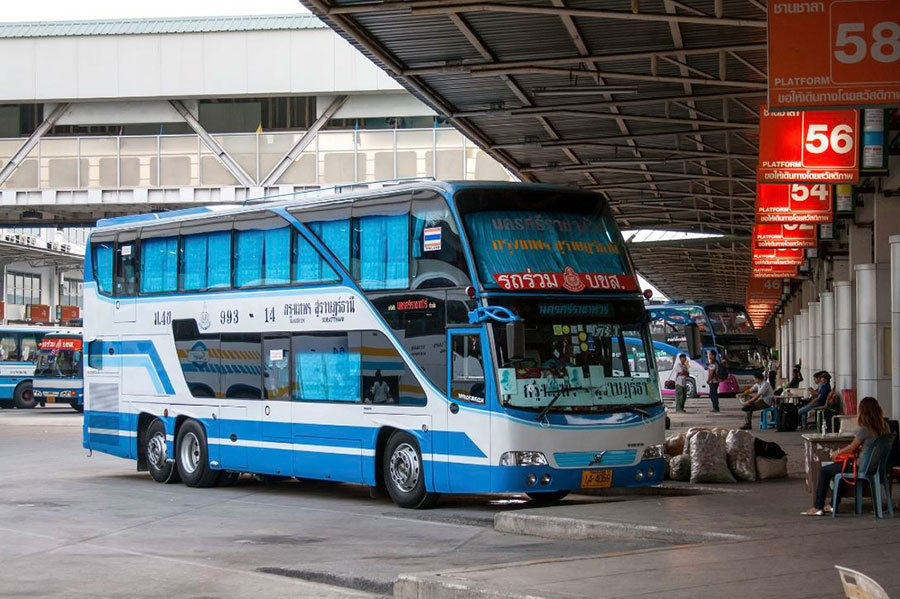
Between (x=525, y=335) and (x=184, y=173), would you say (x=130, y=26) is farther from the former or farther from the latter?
(x=525, y=335)

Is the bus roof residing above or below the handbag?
above

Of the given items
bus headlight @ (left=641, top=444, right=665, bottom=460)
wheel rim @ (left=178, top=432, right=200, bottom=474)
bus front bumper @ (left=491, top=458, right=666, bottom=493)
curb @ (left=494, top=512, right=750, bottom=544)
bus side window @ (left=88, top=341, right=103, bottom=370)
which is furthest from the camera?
bus side window @ (left=88, top=341, right=103, bottom=370)

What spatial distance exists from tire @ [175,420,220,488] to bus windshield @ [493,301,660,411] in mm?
6181

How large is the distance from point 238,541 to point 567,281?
4.86m

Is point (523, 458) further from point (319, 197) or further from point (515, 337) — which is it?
point (319, 197)

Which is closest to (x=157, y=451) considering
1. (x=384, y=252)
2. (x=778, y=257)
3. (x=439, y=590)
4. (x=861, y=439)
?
(x=384, y=252)

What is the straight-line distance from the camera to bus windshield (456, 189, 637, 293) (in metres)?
15.2

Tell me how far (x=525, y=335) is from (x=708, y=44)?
8.90 metres

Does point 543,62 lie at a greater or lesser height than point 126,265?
greater

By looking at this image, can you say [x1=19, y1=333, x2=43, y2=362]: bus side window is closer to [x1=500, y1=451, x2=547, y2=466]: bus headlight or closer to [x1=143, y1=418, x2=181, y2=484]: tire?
[x1=143, y1=418, x2=181, y2=484]: tire

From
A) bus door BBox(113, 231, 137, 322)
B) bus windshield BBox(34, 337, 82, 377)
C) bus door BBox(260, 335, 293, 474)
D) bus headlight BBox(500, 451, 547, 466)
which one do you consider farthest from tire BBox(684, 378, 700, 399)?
bus headlight BBox(500, 451, 547, 466)

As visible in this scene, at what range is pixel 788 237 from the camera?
31312 mm

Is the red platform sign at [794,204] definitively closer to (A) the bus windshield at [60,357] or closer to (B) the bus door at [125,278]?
(B) the bus door at [125,278]

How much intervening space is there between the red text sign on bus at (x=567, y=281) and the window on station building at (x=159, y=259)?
6.62 m
